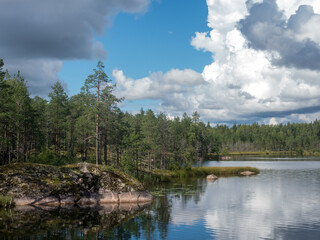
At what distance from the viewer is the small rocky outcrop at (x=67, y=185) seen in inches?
1194

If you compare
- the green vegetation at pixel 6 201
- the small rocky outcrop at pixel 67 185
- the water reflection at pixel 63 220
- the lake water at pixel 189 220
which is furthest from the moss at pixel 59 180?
the lake water at pixel 189 220

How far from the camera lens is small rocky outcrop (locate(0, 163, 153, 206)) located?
30.3 meters

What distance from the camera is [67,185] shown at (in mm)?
32344

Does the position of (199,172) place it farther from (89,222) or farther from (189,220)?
(89,222)

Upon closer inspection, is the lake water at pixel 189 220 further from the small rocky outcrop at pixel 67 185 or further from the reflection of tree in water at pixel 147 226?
the small rocky outcrop at pixel 67 185

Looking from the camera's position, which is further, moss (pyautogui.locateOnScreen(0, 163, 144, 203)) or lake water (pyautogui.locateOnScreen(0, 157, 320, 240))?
moss (pyautogui.locateOnScreen(0, 163, 144, 203))

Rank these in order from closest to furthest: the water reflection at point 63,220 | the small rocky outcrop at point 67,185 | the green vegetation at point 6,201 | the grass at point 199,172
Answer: the water reflection at point 63,220 < the green vegetation at point 6,201 < the small rocky outcrop at point 67,185 < the grass at point 199,172

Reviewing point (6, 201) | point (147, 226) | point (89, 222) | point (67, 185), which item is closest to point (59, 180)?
point (67, 185)

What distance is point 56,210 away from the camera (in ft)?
94.5

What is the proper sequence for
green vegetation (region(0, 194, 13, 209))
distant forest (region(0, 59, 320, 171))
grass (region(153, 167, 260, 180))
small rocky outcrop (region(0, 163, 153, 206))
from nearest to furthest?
green vegetation (region(0, 194, 13, 209))
small rocky outcrop (region(0, 163, 153, 206))
distant forest (region(0, 59, 320, 171))
grass (region(153, 167, 260, 180))

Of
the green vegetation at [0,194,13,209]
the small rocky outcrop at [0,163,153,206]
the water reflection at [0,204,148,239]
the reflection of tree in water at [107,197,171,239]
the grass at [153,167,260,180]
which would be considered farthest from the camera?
the grass at [153,167,260,180]

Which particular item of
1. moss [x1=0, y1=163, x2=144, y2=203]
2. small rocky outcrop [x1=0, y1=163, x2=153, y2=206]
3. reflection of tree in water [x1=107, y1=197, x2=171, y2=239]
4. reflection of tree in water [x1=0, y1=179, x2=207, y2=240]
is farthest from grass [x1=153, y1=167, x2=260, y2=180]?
reflection of tree in water [x1=107, y1=197, x2=171, y2=239]

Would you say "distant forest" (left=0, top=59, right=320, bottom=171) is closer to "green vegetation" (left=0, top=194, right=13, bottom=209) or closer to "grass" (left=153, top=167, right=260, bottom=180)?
"grass" (left=153, top=167, right=260, bottom=180)

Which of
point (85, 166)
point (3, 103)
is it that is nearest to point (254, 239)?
point (85, 166)
